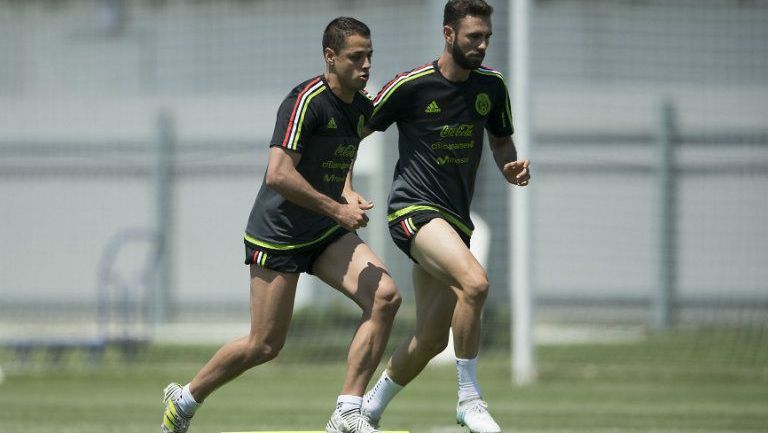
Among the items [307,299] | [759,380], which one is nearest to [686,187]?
[759,380]

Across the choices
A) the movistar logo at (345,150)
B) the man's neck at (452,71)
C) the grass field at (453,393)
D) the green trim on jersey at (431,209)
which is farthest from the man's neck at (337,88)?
the grass field at (453,393)

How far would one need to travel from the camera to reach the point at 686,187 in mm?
17453

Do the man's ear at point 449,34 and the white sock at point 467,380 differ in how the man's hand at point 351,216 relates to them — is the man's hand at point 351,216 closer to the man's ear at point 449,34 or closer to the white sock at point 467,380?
the white sock at point 467,380

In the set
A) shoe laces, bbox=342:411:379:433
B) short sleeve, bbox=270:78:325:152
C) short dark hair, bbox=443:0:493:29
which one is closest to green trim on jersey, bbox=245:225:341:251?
short sleeve, bbox=270:78:325:152

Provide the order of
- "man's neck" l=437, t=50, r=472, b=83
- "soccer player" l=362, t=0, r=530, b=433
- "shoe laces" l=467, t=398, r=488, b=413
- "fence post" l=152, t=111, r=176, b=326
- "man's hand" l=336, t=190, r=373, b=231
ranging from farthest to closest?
"fence post" l=152, t=111, r=176, b=326
"man's neck" l=437, t=50, r=472, b=83
"soccer player" l=362, t=0, r=530, b=433
"shoe laces" l=467, t=398, r=488, b=413
"man's hand" l=336, t=190, r=373, b=231

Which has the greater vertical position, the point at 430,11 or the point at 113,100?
the point at 430,11

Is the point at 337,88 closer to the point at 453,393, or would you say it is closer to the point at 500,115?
the point at 500,115

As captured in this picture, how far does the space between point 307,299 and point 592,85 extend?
15.7ft

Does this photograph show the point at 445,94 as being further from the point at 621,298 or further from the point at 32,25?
the point at 32,25

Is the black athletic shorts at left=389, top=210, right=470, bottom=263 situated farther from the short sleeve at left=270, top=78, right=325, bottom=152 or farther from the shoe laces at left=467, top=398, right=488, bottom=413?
the shoe laces at left=467, top=398, right=488, bottom=413

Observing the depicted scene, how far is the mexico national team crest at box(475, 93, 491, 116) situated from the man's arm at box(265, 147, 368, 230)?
1198 millimetres

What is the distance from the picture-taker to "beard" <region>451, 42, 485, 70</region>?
8328mm

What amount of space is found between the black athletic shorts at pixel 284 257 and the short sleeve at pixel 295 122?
0.65m

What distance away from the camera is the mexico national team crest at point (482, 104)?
8586 millimetres
